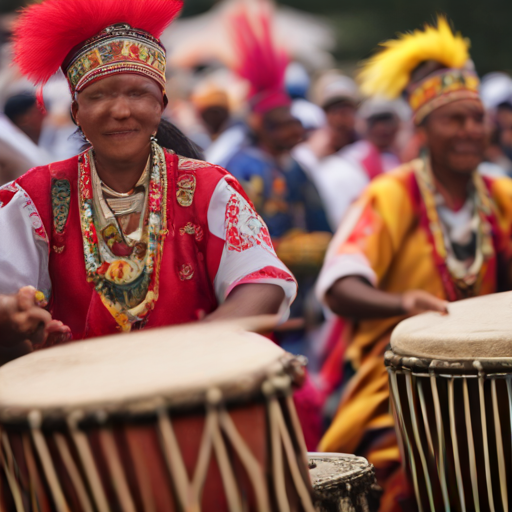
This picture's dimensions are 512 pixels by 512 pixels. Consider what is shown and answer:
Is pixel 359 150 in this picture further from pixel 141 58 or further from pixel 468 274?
pixel 141 58

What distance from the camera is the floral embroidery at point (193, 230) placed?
2.61 metres

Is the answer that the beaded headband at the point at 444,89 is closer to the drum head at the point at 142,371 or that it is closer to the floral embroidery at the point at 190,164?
the floral embroidery at the point at 190,164

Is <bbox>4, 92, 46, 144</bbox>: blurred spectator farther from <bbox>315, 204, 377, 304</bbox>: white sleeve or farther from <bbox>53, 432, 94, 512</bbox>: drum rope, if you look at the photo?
<bbox>53, 432, 94, 512</bbox>: drum rope

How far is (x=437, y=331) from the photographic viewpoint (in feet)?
8.71

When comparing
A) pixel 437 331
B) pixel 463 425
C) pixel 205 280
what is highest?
pixel 205 280

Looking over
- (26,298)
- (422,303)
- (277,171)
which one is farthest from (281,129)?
(26,298)

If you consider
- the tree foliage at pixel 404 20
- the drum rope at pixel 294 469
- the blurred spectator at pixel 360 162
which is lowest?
the drum rope at pixel 294 469

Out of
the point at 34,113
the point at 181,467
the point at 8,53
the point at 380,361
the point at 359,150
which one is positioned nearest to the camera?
the point at 181,467

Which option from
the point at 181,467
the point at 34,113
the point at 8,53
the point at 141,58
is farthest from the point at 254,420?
the point at 34,113

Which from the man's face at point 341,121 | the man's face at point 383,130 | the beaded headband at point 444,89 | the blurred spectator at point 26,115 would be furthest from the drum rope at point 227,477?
the man's face at point 383,130

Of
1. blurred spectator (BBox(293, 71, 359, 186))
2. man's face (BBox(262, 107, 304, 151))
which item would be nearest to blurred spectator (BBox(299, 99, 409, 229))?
blurred spectator (BBox(293, 71, 359, 186))

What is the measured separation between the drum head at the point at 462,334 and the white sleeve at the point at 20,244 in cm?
106

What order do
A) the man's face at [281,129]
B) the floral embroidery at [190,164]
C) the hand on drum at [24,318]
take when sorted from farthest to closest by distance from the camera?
the man's face at [281,129]
the floral embroidery at [190,164]
the hand on drum at [24,318]

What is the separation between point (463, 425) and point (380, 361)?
127cm
